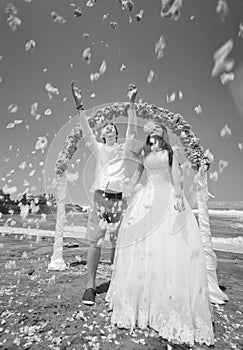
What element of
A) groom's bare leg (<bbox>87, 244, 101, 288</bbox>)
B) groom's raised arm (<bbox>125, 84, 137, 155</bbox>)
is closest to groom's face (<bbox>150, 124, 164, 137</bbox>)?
groom's raised arm (<bbox>125, 84, 137, 155</bbox>)

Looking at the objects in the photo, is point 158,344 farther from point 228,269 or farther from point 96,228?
point 228,269

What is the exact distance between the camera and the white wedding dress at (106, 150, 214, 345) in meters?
2.85

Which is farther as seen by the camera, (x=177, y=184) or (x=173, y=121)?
(x=173, y=121)

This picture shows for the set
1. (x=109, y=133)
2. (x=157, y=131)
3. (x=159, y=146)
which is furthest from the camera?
(x=109, y=133)

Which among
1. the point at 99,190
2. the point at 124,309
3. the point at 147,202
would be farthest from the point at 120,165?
the point at 124,309

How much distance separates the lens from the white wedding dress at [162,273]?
2.85 m

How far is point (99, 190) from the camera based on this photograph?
13.1 ft

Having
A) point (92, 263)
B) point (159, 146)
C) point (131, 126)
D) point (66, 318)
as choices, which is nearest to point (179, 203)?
point (159, 146)

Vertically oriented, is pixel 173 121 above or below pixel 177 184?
above

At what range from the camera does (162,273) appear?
301cm

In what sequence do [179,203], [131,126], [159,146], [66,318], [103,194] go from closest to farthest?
[179,203], [66,318], [159,146], [103,194], [131,126]

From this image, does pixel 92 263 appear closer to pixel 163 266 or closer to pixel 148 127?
pixel 163 266

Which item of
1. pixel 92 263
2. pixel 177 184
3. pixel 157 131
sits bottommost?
pixel 92 263

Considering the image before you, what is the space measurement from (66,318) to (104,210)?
1558 millimetres
